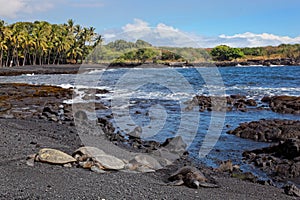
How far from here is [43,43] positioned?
78.8 m

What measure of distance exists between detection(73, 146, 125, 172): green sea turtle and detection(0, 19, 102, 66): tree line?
6592 cm

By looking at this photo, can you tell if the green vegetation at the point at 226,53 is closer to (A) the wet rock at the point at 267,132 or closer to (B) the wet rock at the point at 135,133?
(A) the wet rock at the point at 267,132

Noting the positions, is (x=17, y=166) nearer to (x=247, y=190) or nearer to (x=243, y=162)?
(x=247, y=190)

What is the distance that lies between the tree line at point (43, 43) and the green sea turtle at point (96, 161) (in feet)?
216

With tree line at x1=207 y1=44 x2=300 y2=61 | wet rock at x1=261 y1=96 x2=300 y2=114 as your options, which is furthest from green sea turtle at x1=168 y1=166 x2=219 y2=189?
tree line at x1=207 y1=44 x2=300 y2=61

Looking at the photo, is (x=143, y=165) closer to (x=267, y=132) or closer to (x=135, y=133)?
(x=135, y=133)

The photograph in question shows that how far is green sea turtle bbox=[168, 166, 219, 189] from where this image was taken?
7020 mm

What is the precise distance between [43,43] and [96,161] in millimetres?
75689

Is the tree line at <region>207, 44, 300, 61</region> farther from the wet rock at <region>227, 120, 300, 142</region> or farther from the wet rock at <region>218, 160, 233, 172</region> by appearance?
the wet rock at <region>218, 160, 233, 172</region>

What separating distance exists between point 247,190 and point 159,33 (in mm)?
5172

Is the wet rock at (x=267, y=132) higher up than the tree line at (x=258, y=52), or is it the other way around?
the tree line at (x=258, y=52)

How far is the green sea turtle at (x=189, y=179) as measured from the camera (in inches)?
276

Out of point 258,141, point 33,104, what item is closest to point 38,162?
point 258,141

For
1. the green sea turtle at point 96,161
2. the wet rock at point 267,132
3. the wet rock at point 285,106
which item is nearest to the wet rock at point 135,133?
the wet rock at point 267,132
